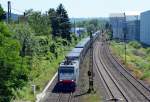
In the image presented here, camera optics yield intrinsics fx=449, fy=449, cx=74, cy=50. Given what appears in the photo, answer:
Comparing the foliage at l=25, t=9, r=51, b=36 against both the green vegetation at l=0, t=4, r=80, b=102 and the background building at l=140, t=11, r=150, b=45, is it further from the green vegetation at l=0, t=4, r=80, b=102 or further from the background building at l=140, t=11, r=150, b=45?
the background building at l=140, t=11, r=150, b=45

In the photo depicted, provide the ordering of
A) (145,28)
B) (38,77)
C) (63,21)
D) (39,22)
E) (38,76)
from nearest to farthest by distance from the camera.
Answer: (38,77) < (38,76) < (39,22) < (63,21) < (145,28)

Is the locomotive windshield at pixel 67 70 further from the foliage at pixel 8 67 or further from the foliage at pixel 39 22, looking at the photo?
the foliage at pixel 39 22

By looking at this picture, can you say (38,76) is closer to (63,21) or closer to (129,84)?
(129,84)

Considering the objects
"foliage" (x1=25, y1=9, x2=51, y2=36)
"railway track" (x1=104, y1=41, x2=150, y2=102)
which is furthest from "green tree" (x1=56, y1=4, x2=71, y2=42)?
"railway track" (x1=104, y1=41, x2=150, y2=102)

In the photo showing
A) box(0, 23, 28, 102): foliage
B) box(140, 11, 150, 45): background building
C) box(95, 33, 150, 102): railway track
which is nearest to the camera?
box(0, 23, 28, 102): foliage

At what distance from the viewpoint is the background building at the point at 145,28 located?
5457 inches

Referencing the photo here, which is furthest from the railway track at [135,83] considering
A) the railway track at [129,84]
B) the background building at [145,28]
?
the background building at [145,28]

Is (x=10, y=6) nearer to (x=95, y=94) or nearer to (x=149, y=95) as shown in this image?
(x=95, y=94)

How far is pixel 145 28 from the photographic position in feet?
469

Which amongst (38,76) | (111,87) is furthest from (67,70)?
(38,76)

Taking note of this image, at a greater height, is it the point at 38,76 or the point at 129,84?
the point at 38,76

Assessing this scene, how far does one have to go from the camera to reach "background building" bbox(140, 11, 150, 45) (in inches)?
5457

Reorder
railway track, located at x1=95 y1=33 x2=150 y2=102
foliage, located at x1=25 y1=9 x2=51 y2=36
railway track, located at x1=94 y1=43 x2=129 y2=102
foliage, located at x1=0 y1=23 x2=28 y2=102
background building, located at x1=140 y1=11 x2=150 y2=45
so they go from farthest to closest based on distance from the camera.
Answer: background building, located at x1=140 y1=11 x2=150 y2=45, foliage, located at x1=25 y1=9 x2=51 y2=36, railway track, located at x1=95 y1=33 x2=150 y2=102, railway track, located at x1=94 y1=43 x2=129 y2=102, foliage, located at x1=0 y1=23 x2=28 y2=102

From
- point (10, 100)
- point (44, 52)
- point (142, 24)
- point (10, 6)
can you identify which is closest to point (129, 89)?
point (10, 100)
